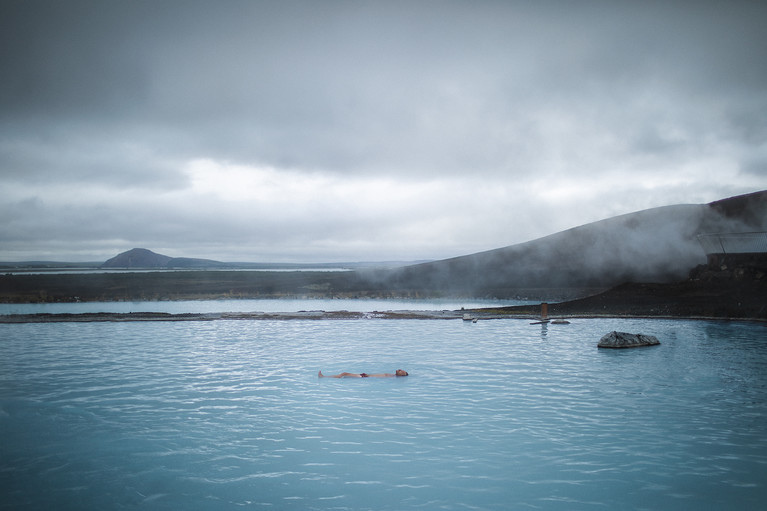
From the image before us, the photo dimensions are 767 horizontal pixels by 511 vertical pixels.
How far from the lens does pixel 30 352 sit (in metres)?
15.8

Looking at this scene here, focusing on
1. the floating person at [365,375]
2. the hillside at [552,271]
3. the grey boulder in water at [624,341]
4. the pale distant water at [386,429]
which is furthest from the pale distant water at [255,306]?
the floating person at [365,375]

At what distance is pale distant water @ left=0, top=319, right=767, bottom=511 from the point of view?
625cm

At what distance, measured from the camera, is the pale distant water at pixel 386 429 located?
625cm

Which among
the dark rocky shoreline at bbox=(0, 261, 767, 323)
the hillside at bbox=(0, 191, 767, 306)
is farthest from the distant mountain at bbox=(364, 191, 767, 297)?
the dark rocky shoreline at bbox=(0, 261, 767, 323)

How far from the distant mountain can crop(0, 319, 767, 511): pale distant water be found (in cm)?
2428

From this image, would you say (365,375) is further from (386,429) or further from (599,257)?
(599,257)

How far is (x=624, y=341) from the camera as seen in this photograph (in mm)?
16281

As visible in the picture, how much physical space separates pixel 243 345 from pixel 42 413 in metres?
7.79

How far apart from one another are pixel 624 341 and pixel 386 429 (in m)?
11.2

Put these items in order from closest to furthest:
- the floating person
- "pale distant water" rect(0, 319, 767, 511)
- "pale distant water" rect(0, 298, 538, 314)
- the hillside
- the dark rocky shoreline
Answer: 1. "pale distant water" rect(0, 319, 767, 511)
2. the floating person
3. the dark rocky shoreline
4. "pale distant water" rect(0, 298, 538, 314)
5. the hillside

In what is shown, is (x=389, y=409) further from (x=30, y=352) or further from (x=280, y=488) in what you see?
(x=30, y=352)

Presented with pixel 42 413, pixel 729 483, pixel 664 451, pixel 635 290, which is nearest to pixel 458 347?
pixel 664 451

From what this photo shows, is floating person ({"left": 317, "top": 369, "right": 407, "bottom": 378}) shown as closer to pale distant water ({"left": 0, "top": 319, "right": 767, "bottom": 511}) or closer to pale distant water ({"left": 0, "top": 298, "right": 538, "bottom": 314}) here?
pale distant water ({"left": 0, "top": 319, "right": 767, "bottom": 511})

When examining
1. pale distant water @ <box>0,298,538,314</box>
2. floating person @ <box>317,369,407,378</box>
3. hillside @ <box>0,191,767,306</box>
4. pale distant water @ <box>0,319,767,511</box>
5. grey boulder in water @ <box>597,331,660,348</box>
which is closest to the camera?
pale distant water @ <box>0,319,767,511</box>
